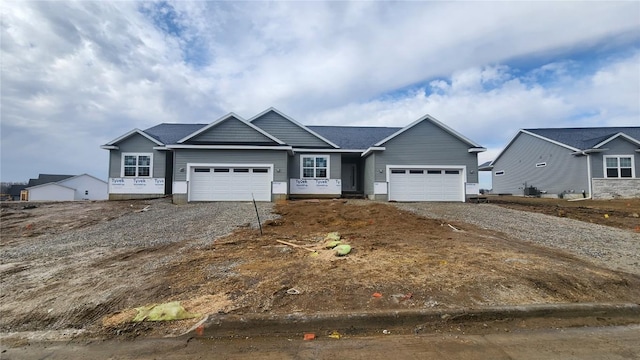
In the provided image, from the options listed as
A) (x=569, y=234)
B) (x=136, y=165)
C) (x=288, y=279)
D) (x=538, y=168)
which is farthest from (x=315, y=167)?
(x=538, y=168)

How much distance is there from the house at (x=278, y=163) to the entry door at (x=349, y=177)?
1.37 m

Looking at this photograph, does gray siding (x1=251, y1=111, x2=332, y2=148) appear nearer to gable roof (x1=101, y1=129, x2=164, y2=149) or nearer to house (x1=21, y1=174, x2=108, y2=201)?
gable roof (x1=101, y1=129, x2=164, y2=149)

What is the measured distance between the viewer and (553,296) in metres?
4.40

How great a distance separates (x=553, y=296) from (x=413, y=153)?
46.4ft

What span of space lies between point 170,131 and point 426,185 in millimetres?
17443

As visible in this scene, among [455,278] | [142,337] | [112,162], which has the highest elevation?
[112,162]

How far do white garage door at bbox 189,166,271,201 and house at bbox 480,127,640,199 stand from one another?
2033cm

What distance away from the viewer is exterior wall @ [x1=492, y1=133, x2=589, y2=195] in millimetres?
21328

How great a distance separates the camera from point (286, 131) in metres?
19.8

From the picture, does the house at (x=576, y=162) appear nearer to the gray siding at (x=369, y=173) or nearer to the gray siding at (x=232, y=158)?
the gray siding at (x=369, y=173)

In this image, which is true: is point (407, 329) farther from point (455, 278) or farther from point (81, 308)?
point (81, 308)

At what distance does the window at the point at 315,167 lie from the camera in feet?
62.0

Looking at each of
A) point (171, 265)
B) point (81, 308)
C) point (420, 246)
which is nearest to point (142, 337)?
point (81, 308)

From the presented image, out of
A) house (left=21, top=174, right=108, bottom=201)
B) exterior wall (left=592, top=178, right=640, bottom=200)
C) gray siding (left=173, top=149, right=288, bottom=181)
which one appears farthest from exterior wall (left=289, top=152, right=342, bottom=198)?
house (left=21, top=174, right=108, bottom=201)
